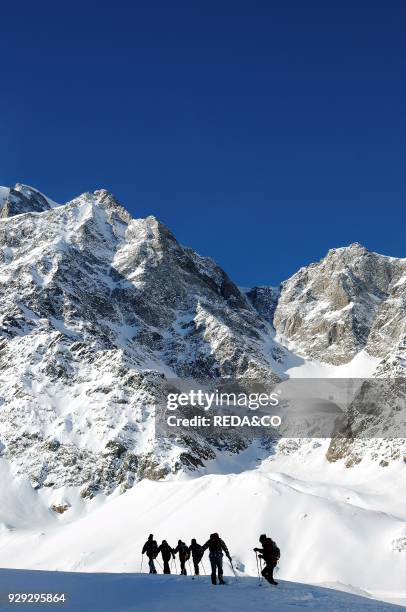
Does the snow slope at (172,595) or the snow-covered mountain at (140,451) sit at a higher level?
the snow-covered mountain at (140,451)

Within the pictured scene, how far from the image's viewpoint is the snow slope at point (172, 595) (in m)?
16.9

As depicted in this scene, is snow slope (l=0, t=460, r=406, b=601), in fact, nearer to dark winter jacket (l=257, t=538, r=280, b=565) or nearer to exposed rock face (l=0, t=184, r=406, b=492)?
exposed rock face (l=0, t=184, r=406, b=492)

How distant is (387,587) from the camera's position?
45000mm

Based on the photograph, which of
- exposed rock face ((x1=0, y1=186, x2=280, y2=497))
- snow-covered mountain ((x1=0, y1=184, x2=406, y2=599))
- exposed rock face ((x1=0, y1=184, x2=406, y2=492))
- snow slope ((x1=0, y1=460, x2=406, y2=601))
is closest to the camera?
snow slope ((x1=0, y1=460, x2=406, y2=601))

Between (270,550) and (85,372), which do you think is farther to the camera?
(85,372)

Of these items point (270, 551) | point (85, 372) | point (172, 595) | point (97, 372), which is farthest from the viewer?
point (85, 372)

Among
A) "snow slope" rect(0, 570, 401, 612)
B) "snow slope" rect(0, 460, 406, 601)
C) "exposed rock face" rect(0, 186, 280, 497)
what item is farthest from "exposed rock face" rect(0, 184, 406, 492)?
"snow slope" rect(0, 570, 401, 612)

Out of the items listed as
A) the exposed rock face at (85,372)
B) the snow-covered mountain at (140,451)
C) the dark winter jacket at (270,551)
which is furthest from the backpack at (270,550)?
the exposed rock face at (85,372)

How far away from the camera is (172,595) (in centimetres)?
1869

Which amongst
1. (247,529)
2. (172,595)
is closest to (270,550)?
(172,595)

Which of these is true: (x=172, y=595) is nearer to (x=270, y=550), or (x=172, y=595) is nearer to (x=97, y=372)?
(x=270, y=550)

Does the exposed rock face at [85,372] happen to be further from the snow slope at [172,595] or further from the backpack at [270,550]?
the backpack at [270,550]

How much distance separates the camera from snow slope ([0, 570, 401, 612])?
1691cm

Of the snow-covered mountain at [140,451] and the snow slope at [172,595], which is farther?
the snow-covered mountain at [140,451]
